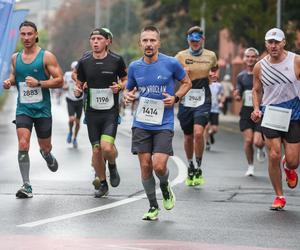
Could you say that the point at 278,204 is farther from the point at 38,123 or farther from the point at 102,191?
the point at 38,123

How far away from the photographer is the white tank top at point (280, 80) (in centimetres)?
1138

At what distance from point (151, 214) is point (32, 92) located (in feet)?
9.44

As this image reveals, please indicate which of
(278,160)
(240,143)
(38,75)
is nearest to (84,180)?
(38,75)

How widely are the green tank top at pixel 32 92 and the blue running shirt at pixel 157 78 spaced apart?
2.14 metres

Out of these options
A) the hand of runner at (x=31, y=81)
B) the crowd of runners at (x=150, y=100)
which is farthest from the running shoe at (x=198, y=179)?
the hand of runner at (x=31, y=81)

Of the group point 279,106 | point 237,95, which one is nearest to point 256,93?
point 279,106

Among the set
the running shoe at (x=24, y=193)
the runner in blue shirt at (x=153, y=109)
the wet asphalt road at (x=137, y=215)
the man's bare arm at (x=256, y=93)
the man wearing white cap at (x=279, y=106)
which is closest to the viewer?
the wet asphalt road at (x=137, y=215)

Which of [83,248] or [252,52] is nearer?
[83,248]

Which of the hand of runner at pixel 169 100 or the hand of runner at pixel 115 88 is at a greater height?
the hand of runner at pixel 169 100

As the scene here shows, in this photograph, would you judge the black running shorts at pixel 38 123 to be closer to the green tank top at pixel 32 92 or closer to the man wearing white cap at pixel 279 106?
the green tank top at pixel 32 92

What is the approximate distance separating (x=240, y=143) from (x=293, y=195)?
13851 millimetres

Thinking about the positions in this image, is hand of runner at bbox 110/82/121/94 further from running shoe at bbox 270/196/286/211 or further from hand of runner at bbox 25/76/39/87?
running shoe at bbox 270/196/286/211

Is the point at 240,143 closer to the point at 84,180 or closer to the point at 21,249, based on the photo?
the point at 84,180

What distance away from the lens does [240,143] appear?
2697cm
